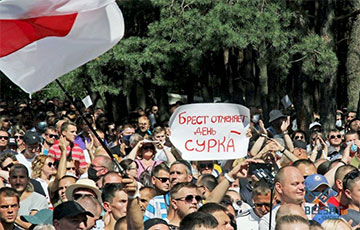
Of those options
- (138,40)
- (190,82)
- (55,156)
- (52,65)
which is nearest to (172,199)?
(52,65)

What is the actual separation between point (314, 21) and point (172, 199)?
1639cm

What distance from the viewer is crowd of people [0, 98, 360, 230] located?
7938mm

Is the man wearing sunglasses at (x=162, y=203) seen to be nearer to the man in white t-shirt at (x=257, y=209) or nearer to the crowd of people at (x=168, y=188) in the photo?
the crowd of people at (x=168, y=188)

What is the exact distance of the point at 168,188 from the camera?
10.4 m

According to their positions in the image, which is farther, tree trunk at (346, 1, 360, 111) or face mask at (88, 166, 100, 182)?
tree trunk at (346, 1, 360, 111)

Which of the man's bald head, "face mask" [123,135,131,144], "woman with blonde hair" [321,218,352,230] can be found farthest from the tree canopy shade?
"woman with blonde hair" [321,218,352,230]

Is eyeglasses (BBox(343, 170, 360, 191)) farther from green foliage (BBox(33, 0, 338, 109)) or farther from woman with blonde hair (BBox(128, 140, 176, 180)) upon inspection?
green foliage (BBox(33, 0, 338, 109))

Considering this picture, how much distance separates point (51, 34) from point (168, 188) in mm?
2571

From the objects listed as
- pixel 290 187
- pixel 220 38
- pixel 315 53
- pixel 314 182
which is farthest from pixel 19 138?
pixel 290 187

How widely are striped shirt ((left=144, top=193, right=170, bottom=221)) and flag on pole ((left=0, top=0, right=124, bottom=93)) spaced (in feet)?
6.08

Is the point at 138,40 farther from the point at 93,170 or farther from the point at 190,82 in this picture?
the point at 93,170

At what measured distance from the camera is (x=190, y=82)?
1100 inches

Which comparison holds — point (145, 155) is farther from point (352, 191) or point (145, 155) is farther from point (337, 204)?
point (352, 191)

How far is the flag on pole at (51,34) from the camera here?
825cm
